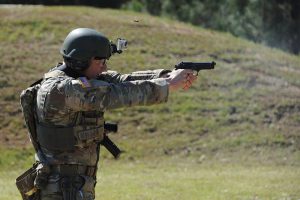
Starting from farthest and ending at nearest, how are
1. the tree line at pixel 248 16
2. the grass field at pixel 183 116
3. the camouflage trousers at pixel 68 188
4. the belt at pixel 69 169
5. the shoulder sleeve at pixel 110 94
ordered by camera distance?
the tree line at pixel 248 16, the grass field at pixel 183 116, the belt at pixel 69 169, the camouflage trousers at pixel 68 188, the shoulder sleeve at pixel 110 94

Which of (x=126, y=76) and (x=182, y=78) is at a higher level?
(x=182, y=78)

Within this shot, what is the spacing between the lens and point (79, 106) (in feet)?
16.5

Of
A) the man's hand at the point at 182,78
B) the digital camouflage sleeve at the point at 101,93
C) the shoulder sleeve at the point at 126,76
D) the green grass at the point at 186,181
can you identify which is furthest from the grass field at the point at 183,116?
the digital camouflage sleeve at the point at 101,93

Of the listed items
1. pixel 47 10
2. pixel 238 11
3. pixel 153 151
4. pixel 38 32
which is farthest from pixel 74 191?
pixel 238 11

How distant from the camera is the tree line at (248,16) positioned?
136ft

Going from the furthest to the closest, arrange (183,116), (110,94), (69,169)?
(183,116) < (69,169) < (110,94)

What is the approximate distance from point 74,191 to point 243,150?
526 inches

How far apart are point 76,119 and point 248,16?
125 feet

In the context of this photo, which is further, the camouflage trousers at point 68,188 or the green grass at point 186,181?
the green grass at point 186,181

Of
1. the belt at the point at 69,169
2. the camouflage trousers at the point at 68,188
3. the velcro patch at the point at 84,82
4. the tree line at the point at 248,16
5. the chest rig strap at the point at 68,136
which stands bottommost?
the tree line at the point at 248,16

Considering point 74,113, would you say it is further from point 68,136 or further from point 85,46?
point 85,46

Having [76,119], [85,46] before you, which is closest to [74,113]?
[76,119]

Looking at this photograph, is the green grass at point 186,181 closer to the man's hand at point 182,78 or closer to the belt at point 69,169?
the belt at point 69,169

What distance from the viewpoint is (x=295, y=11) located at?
42562 mm
